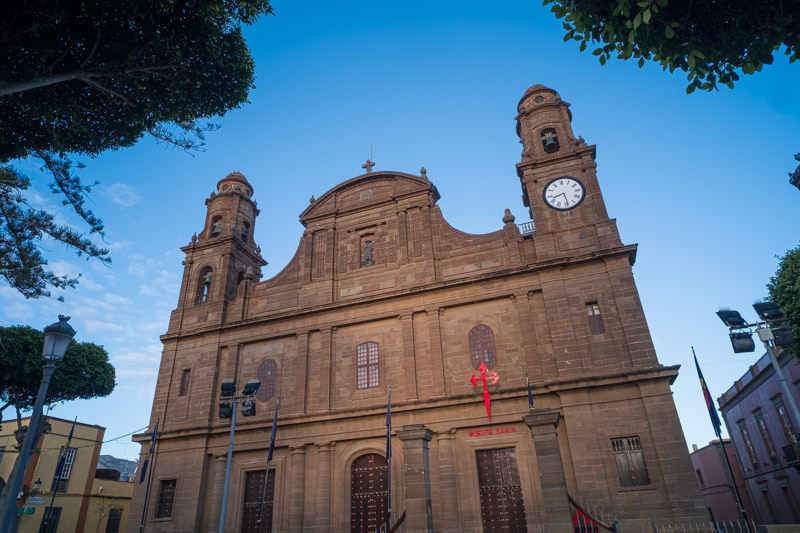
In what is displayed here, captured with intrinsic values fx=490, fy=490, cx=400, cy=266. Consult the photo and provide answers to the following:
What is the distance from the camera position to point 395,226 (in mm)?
23688

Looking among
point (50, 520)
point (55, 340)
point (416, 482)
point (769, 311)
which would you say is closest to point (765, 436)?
point (769, 311)

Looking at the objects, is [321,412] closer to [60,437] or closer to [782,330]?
[782,330]

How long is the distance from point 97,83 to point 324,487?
50.5 feet

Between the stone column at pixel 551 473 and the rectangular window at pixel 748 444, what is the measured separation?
2607cm

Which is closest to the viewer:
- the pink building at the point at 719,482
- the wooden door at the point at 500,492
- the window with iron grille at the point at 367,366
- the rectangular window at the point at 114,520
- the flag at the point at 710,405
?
the flag at the point at 710,405

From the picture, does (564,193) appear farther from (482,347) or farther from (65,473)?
(65,473)

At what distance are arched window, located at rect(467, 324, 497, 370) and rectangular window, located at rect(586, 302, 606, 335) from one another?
3721mm

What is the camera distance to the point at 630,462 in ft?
52.2

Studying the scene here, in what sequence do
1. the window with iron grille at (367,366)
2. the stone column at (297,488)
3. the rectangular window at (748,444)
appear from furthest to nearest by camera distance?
the rectangular window at (748,444), the window with iron grille at (367,366), the stone column at (297,488)

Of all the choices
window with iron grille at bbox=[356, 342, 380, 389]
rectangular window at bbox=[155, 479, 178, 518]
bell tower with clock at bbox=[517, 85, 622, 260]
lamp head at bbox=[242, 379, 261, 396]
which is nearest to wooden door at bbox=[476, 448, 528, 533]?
window with iron grille at bbox=[356, 342, 380, 389]

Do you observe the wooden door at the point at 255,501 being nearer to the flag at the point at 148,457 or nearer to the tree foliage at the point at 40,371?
the flag at the point at 148,457

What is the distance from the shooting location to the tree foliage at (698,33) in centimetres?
745

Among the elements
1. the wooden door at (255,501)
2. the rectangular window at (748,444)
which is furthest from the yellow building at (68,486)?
the rectangular window at (748,444)

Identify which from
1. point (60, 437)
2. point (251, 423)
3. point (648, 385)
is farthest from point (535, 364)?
point (60, 437)
